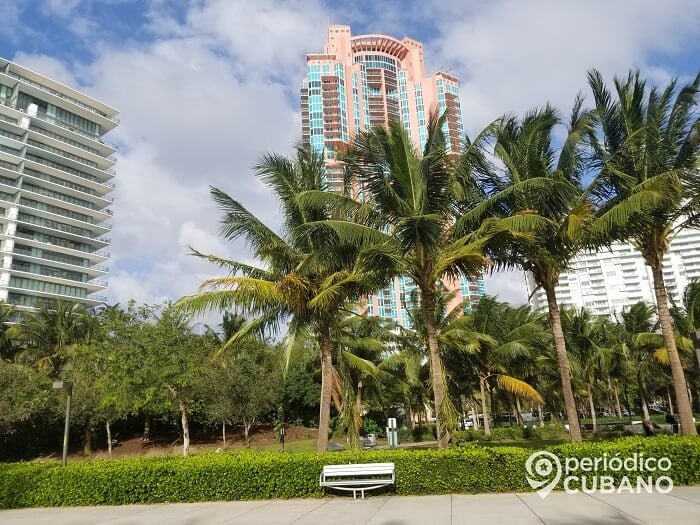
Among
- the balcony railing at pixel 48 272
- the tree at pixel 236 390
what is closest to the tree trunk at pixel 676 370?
the tree at pixel 236 390

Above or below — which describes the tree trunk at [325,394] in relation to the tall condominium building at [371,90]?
below

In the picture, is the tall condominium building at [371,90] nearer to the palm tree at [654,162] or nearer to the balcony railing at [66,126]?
the balcony railing at [66,126]

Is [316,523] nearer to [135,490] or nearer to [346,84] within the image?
[135,490]

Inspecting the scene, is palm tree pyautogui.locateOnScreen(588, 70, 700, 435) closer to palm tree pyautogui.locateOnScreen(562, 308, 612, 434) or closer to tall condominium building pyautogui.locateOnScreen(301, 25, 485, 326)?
palm tree pyautogui.locateOnScreen(562, 308, 612, 434)

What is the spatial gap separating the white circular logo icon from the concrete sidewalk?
1.06ft

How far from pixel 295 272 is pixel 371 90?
10807cm

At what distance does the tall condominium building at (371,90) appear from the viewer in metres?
103

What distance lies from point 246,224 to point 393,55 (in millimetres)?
117395

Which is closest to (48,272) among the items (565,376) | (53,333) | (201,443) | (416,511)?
(53,333)

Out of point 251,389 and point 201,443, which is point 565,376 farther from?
point 201,443

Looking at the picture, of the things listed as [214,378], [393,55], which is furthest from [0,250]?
[393,55]

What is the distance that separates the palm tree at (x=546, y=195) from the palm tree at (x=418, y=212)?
1389 mm

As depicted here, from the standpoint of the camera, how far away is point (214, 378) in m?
30.6

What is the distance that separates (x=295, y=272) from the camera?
47.0ft
